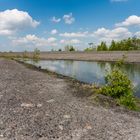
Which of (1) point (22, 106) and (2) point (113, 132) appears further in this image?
(1) point (22, 106)

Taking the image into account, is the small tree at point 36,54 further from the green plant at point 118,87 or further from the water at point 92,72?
the green plant at point 118,87

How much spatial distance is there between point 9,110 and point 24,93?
461 cm

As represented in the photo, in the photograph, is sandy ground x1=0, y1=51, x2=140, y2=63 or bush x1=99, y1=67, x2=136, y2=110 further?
sandy ground x1=0, y1=51, x2=140, y2=63

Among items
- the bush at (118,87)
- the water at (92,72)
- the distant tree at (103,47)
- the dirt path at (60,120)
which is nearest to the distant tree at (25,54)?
the distant tree at (103,47)

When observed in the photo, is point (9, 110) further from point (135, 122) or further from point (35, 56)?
point (35, 56)

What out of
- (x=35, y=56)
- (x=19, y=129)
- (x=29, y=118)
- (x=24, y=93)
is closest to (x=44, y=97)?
(x=24, y=93)

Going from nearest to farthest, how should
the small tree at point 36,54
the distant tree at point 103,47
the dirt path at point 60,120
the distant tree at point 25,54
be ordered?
the dirt path at point 60,120, the small tree at point 36,54, the distant tree at point 25,54, the distant tree at point 103,47

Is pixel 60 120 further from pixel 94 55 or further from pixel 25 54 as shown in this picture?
pixel 25 54

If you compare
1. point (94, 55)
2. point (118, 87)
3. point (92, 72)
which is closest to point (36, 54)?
point (94, 55)

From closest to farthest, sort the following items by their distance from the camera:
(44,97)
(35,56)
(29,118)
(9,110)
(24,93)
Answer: (29,118)
(9,110)
(44,97)
(24,93)
(35,56)

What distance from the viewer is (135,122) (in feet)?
44.3

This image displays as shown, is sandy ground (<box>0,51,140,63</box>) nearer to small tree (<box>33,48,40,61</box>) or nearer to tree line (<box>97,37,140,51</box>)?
small tree (<box>33,48,40,61</box>)

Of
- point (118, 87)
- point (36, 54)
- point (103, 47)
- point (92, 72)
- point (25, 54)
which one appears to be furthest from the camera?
point (103, 47)

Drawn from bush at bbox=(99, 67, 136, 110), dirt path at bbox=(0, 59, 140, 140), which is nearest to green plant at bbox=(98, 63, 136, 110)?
bush at bbox=(99, 67, 136, 110)
